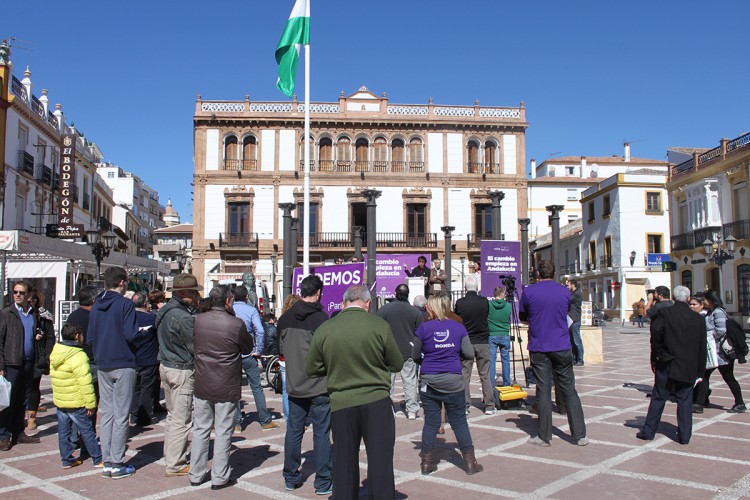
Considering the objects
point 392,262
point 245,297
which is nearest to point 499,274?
point 392,262

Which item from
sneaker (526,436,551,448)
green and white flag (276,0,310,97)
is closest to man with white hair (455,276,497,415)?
sneaker (526,436,551,448)

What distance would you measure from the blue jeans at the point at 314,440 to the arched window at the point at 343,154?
33782mm

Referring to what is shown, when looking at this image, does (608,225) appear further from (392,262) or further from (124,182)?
(124,182)

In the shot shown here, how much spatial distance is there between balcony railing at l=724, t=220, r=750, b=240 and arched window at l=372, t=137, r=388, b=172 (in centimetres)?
1891

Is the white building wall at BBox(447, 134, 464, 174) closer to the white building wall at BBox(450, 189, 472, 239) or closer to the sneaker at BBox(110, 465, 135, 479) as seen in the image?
the white building wall at BBox(450, 189, 472, 239)

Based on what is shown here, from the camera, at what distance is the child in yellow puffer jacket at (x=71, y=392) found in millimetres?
5953

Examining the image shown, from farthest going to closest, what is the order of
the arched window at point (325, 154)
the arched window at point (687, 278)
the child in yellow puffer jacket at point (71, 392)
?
the arched window at point (325, 154)
the arched window at point (687, 278)
the child in yellow puffer jacket at point (71, 392)

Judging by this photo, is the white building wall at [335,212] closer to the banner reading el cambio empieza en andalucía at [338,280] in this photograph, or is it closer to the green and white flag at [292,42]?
the green and white flag at [292,42]

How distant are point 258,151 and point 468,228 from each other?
13.7 metres

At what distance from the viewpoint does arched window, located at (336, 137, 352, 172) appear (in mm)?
38500

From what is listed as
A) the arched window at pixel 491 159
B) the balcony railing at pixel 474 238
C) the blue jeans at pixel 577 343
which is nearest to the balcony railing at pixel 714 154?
the arched window at pixel 491 159

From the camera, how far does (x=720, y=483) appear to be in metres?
5.22

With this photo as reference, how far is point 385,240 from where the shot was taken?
125 ft

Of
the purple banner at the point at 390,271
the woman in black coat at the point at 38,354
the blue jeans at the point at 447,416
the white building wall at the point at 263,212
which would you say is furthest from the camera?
the white building wall at the point at 263,212
